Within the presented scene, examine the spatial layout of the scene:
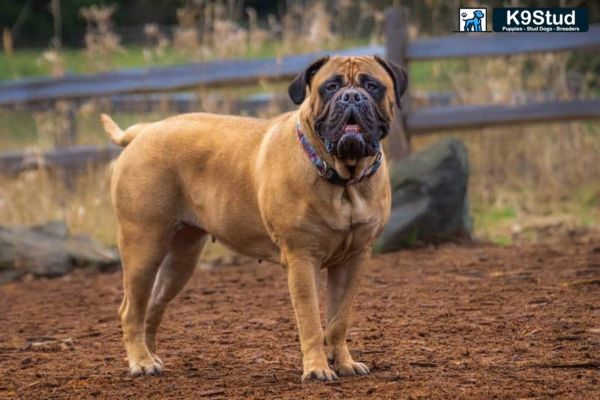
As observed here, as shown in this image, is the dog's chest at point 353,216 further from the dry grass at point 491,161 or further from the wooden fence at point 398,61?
the wooden fence at point 398,61

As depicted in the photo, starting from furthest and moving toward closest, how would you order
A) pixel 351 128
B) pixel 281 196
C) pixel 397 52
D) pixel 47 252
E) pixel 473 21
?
pixel 473 21, pixel 397 52, pixel 47 252, pixel 281 196, pixel 351 128

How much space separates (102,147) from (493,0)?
5.92m

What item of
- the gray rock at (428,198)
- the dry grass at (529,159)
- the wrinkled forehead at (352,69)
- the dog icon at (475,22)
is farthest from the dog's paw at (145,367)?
the dog icon at (475,22)

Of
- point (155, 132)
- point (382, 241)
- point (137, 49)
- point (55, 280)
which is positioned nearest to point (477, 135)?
point (382, 241)

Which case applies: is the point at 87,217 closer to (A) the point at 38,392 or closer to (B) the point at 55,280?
(B) the point at 55,280

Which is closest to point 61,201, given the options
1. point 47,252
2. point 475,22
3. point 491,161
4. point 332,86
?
point 47,252

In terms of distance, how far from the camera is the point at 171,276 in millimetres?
6195

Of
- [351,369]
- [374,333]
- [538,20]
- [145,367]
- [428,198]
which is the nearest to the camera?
[351,369]

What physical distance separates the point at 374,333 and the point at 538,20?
5670 millimetres

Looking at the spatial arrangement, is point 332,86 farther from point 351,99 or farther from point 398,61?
point 398,61

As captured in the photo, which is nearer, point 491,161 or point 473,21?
point 473,21

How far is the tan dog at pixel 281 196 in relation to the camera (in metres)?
5.16

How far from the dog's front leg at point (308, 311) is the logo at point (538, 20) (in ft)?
20.3

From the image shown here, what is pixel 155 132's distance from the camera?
6.07m
